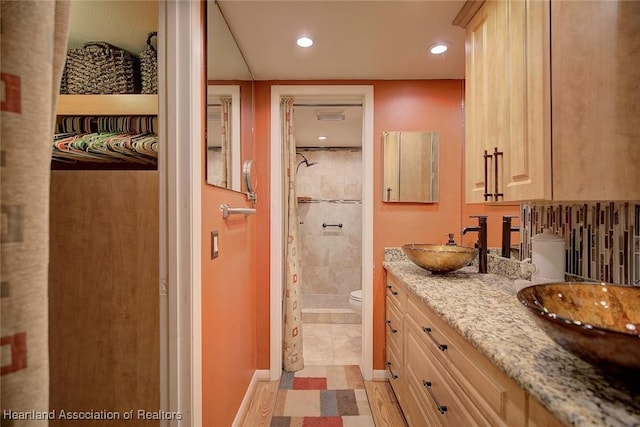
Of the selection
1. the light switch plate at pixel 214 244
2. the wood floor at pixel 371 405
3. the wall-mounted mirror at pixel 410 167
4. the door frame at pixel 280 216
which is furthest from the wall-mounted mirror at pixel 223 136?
the wood floor at pixel 371 405

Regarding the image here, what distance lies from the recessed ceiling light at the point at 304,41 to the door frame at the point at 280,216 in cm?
49

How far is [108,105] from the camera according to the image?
1.30 metres

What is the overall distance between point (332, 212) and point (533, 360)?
3.68m

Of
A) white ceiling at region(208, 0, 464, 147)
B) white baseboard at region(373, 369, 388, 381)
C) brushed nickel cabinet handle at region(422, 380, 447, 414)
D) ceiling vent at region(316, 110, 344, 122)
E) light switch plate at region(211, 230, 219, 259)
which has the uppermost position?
white ceiling at region(208, 0, 464, 147)

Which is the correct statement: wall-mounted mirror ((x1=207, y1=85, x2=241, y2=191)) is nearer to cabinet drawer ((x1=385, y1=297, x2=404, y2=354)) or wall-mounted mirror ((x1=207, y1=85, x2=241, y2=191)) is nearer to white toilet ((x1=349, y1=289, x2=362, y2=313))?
cabinet drawer ((x1=385, y1=297, x2=404, y2=354))

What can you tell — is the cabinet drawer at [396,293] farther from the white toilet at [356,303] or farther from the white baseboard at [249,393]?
the white baseboard at [249,393]

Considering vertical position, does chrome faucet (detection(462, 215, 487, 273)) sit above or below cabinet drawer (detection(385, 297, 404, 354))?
above

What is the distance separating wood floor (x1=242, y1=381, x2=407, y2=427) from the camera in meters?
1.84

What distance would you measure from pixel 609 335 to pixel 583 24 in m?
1.01

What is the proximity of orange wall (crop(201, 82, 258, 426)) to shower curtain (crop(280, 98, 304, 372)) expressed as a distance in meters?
0.26

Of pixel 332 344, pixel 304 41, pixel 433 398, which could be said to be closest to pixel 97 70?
pixel 304 41

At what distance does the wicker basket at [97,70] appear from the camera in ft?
4.55

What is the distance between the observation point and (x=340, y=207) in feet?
14.4

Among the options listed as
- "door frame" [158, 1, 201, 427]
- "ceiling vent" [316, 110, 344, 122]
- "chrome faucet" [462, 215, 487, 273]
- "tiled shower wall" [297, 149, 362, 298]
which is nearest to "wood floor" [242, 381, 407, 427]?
"door frame" [158, 1, 201, 427]
